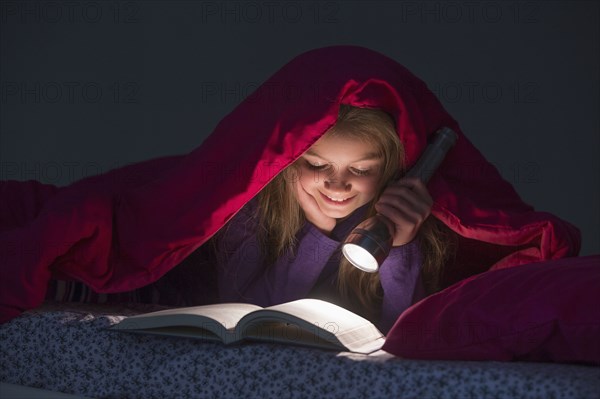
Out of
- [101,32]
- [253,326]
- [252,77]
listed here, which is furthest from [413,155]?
[101,32]

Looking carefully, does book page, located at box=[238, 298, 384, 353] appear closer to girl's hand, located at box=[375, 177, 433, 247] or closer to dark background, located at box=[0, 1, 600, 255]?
girl's hand, located at box=[375, 177, 433, 247]

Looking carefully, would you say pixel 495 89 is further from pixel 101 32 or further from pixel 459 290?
pixel 459 290

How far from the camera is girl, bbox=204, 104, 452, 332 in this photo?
1.74 meters

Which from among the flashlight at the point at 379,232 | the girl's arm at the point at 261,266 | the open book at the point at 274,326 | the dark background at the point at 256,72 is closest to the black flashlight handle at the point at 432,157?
the flashlight at the point at 379,232

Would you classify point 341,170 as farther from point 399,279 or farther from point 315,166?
point 399,279

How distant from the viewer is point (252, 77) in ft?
10.6

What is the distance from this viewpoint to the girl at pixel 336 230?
1.74 metres

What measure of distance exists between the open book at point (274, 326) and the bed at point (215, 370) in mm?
18

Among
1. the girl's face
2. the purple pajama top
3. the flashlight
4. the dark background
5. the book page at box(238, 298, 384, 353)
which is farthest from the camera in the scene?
the dark background

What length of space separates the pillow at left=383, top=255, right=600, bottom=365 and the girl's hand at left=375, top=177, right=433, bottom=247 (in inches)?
15.0

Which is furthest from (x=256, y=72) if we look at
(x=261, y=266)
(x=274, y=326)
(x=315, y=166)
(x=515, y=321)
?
(x=515, y=321)

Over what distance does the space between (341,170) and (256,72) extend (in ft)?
5.19

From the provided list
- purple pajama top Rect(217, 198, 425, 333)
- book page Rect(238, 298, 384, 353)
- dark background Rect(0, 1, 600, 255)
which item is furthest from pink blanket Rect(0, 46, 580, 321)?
dark background Rect(0, 1, 600, 255)

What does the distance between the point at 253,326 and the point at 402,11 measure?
196cm
